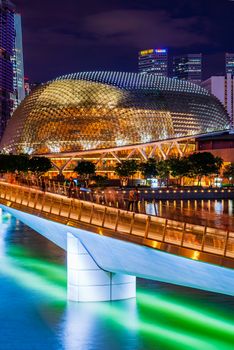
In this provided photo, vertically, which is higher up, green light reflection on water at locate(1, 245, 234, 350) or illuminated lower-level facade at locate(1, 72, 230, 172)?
illuminated lower-level facade at locate(1, 72, 230, 172)

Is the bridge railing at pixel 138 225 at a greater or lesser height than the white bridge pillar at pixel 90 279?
greater

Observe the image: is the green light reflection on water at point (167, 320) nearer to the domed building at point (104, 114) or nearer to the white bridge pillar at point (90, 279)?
the white bridge pillar at point (90, 279)

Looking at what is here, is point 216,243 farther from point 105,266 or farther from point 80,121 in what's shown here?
point 80,121

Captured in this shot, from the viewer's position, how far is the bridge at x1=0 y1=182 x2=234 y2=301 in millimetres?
13938

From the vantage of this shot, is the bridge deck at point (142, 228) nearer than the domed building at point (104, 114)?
Yes

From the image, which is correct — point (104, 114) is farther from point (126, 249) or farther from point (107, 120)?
point (126, 249)

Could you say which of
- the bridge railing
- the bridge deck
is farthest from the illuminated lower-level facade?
the bridge deck

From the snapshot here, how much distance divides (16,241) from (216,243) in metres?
23.7

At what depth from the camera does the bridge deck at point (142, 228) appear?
13742 mm

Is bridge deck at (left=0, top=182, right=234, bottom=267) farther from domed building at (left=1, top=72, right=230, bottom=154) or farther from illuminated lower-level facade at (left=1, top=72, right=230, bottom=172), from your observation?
domed building at (left=1, top=72, right=230, bottom=154)

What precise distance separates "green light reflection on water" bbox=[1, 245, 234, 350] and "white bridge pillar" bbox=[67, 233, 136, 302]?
0.31 m

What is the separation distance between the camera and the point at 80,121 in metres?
99.6

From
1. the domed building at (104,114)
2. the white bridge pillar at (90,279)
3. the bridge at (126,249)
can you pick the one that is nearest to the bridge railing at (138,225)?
the bridge at (126,249)

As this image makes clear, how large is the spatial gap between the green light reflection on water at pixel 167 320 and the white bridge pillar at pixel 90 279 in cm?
31
